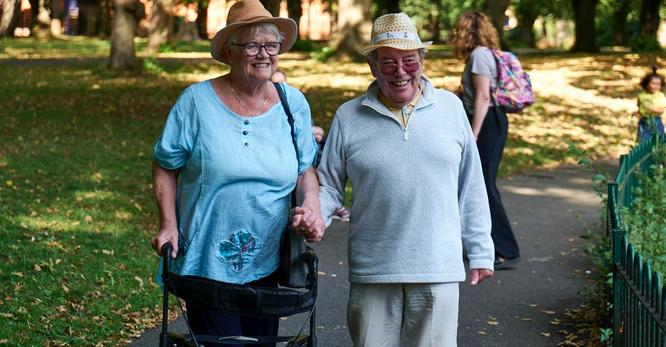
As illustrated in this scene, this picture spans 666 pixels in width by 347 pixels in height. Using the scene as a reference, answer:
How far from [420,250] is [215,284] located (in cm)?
87

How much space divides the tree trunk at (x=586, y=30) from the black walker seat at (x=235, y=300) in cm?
3883

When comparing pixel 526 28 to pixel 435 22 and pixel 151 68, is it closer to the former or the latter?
pixel 435 22

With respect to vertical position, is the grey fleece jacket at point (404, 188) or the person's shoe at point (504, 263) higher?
the grey fleece jacket at point (404, 188)

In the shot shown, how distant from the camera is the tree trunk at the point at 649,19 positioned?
44109 millimetres

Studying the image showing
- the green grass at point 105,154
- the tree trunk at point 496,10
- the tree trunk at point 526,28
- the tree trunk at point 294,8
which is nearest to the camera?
the green grass at point 105,154

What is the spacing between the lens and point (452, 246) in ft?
15.0

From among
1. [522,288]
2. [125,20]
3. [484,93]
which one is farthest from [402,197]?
[125,20]

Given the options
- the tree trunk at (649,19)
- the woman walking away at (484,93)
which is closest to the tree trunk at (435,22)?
the tree trunk at (649,19)

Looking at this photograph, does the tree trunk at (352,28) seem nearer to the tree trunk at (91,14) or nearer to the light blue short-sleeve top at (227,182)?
the light blue short-sleeve top at (227,182)

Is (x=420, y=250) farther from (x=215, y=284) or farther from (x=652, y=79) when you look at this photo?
(x=652, y=79)

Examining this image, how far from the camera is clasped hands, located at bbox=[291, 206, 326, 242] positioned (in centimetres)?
427

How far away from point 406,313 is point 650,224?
2.93 m

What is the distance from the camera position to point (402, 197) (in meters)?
4.52

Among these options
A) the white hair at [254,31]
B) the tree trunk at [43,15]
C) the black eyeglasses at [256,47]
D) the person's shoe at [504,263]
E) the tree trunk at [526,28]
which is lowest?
the tree trunk at [526,28]
